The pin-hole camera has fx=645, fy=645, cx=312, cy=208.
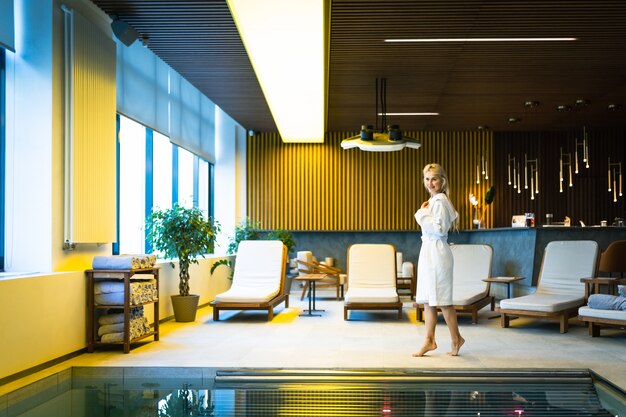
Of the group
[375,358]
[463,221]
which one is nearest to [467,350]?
[375,358]

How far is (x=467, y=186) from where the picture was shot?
46.4ft

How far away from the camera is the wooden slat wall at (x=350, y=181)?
1419 centimetres

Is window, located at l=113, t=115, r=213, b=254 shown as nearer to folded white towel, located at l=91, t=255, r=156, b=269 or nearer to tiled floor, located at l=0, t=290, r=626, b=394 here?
tiled floor, located at l=0, t=290, r=626, b=394

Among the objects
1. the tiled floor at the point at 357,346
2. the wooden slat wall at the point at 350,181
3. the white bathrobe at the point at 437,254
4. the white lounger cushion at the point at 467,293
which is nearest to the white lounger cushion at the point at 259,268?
the tiled floor at the point at 357,346

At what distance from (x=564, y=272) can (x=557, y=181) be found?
6281 millimetres

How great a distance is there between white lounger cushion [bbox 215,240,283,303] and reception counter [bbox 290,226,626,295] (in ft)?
12.5

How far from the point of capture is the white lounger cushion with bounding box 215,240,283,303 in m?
9.37

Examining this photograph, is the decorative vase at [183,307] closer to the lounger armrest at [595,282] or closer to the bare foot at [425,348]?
the bare foot at [425,348]

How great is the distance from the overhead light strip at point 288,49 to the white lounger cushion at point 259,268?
7.55 feet

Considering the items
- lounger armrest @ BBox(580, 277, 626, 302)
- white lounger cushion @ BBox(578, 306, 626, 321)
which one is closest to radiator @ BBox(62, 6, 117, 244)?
white lounger cushion @ BBox(578, 306, 626, 321)

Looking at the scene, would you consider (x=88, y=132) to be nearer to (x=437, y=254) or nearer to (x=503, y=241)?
(x=437, y=254)

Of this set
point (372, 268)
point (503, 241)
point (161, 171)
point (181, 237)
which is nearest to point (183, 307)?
point (181, 237)

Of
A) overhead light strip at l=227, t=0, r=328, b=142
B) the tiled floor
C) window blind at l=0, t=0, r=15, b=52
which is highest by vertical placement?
overhead light strip at l=227, t=0, r=328, b=142

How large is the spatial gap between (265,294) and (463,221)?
6792mm
